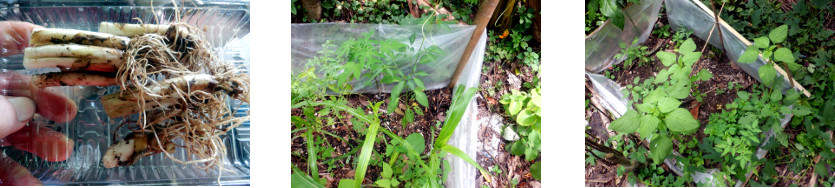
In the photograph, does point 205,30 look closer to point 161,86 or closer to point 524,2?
point 161,86

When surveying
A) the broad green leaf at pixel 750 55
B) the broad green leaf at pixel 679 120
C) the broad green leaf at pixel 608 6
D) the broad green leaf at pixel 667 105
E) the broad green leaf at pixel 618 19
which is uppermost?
the broad green leaf at pixel 608 6

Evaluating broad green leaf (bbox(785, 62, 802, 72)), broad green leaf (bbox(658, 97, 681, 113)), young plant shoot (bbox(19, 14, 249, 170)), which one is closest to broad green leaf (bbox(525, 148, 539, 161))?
broad green leaf (bbox(658, 97, 681, 113))

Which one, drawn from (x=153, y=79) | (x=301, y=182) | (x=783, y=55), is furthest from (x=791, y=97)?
(x=153, y=79)

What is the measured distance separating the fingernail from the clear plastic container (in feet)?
0.06

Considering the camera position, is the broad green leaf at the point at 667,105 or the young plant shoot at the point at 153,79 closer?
the young plant shoot at the point at 153,79

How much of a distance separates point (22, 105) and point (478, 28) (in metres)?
1.07

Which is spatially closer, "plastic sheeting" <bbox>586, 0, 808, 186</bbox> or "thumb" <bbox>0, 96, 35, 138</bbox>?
"thumb" <bbox>0, 96, 35, 138</bbox>

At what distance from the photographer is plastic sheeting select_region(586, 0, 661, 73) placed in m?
1.28

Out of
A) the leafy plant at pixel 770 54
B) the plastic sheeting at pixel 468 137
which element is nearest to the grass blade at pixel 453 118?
the plastic sheeting at pixel 468 137

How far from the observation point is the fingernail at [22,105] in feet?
2.36

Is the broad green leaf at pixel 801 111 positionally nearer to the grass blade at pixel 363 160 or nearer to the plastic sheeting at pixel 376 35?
the plastic sheeting at pixel 376 35

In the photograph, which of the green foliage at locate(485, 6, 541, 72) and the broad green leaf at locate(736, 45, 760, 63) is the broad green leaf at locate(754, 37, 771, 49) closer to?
the broad green leaf at locate(736, 45, 760, 63)

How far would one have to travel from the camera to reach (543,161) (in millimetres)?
687

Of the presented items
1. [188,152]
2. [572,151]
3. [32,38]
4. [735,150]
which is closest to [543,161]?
[572,151]
